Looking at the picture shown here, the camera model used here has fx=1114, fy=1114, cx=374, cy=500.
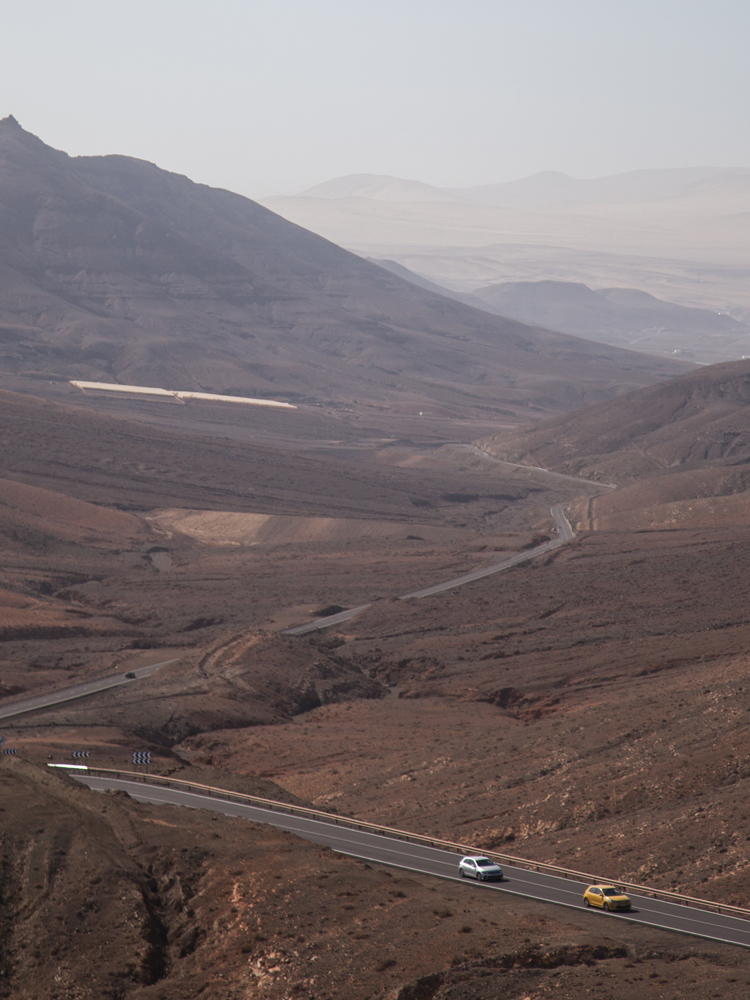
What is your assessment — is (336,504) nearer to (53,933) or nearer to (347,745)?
(347,745)

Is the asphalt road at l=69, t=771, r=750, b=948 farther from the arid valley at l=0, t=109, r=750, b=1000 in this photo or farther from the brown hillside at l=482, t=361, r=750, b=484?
the brown hillside at l=482, t=361, r=750, b=484

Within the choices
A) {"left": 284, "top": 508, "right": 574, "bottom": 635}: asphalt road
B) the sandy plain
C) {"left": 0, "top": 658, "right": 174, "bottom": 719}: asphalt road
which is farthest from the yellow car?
{"left": 284, "top": 508, "right": 574, "bottom": 635}: asphalt road

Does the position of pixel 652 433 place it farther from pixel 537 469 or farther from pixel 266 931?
pixel 266 931

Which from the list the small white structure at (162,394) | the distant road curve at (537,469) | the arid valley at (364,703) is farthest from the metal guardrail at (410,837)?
the small white structure at (162,394)

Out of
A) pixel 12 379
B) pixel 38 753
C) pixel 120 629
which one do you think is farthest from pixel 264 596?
pixel 12 379

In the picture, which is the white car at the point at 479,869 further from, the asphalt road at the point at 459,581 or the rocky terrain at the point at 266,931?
the asphalt road at the point at 459,581

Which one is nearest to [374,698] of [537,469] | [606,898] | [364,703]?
[364,703]

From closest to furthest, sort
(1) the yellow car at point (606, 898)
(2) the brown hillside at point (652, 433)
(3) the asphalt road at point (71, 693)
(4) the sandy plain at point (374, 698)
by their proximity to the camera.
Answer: (4) the sandy plain at point (374, 698) → (1) the yellow car at point (606, 898) → (3) the asphalt road at point (71, 693) → (2) the brown hillside at point (652, 433)

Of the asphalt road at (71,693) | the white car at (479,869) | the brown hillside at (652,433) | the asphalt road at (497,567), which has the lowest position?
the asphalt road at (71,693)
